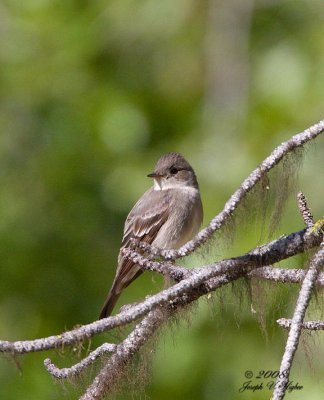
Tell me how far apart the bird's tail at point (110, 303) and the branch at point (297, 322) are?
9.66 feet

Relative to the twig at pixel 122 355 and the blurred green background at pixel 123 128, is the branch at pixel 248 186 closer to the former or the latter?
the twig at pixel 122 355

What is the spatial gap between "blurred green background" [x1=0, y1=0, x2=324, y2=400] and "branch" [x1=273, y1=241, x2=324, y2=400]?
2487 mm

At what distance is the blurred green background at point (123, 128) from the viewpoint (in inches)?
213

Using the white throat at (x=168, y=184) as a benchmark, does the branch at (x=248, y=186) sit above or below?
below

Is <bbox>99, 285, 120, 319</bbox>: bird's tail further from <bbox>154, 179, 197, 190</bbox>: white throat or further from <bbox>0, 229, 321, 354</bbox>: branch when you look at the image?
<bbox>0, 229, 321, 354</bbox>: branch

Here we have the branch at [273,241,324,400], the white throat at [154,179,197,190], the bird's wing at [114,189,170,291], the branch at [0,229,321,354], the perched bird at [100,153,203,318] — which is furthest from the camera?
the white throat at [154,179,197,190]

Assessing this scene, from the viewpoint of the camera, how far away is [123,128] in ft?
20.8

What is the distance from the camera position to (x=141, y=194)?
19.9ft

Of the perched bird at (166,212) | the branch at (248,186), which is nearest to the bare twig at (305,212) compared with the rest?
the branch at (248,186)

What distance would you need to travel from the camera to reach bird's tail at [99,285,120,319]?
5.35 m

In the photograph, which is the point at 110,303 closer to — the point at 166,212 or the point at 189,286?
the point at 166,212

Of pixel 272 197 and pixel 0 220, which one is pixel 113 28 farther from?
pixel 272 197

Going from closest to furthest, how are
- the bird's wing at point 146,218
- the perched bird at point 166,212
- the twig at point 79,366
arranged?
the twig at point 79,366 → the perched bird at point 166,212 → the bird's wing at point 146,218

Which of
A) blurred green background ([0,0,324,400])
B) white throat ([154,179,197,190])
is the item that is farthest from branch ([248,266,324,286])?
white throat ([154,179,197,190])
